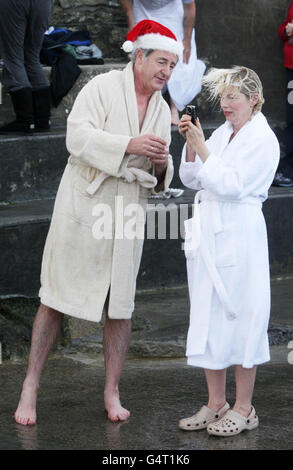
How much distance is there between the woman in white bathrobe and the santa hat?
0.93ft

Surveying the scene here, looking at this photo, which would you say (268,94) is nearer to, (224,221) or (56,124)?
(56,124)

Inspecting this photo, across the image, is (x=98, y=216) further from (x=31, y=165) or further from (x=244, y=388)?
(x=31, y=165)

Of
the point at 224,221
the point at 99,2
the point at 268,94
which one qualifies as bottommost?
the point at 268,94

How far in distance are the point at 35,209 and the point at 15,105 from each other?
2.96 ft

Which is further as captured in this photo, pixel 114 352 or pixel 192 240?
pixel 114 352

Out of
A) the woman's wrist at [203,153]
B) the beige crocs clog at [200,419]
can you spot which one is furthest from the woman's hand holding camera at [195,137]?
the beige crocs clog at [200,419]

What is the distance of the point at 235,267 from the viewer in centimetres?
456

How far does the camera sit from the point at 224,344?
4.55m

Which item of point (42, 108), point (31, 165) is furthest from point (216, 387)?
point (42, 108)

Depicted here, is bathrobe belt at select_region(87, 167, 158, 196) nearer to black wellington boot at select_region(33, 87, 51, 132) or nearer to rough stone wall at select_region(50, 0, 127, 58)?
black wellington boot at select_region(33, 87, 51, 132)

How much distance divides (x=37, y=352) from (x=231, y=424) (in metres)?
0.99

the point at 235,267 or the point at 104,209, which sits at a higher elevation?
the point at 104,209

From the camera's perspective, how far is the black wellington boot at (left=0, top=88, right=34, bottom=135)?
7318 millimetres

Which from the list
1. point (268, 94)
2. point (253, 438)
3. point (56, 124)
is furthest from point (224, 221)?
point (268, 94)
